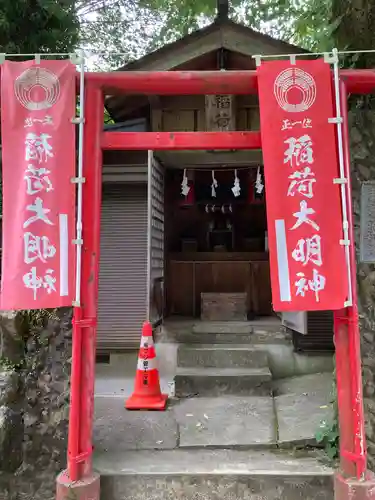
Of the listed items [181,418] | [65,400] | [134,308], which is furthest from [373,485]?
[134,308]

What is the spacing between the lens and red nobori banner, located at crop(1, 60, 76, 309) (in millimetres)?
3830

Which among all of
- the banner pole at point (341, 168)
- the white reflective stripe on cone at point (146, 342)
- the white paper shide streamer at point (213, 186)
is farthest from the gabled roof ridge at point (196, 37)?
the white reflective stripe on cone at point (146, 342)

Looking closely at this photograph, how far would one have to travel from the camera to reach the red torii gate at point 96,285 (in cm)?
394

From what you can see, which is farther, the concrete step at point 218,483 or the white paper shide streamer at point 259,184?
the white paper shide streamer at point 259,184

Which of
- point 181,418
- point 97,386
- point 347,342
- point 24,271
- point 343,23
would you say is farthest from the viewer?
point 97,386

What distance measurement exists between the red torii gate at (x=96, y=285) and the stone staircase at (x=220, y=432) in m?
0.44

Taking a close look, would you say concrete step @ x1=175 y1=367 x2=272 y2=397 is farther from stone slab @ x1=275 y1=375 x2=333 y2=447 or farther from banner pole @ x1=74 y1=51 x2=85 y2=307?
banner pole @ x1=74 y1=51 x2=85 y2=307

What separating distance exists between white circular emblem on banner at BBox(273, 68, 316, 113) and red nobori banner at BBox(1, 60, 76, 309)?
192 centimetres

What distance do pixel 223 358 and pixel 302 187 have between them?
3.80 m

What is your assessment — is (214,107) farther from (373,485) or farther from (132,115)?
(373,485)

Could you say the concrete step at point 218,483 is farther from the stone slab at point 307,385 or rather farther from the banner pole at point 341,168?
the stone slab at point 307,385

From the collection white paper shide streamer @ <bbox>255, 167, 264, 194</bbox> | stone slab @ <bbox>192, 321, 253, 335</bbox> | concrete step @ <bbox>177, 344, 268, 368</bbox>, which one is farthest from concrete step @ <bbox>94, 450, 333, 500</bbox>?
white paper shide streamer @ <bbox>255, 167, 264, 194</bbox>

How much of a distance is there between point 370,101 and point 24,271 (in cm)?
384

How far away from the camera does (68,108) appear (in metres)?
4.00
